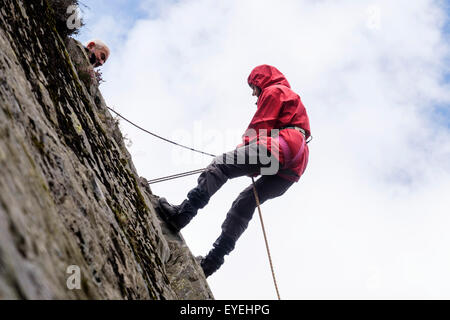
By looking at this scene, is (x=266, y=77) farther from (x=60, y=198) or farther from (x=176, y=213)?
(x=60, y=198)

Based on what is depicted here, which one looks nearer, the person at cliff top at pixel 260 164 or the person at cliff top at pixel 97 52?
the person at cliff top at pixel 260 164

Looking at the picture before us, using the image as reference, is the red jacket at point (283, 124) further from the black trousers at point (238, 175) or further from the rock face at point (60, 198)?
the rock face at point (60, 198)

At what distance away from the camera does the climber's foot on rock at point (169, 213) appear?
6.72 meters

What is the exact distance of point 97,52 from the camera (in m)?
8.81

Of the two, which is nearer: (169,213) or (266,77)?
(169,213)

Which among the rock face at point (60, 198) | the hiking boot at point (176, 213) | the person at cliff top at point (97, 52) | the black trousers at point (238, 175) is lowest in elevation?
the rock face at point (60, 198)

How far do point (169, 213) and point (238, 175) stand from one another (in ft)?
3.69

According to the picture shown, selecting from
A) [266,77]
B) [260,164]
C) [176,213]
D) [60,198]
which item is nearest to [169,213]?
[176,213]

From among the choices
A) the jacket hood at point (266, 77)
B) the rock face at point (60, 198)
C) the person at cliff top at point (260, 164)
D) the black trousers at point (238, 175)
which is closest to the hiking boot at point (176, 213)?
the person at cliff top at point (260, 164)

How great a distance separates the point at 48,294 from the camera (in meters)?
2.12

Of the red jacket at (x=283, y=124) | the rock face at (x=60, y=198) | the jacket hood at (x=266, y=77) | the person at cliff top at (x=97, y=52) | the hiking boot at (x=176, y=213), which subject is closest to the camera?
the rock face at (x=60, y=198)

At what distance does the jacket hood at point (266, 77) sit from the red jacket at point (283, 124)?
0.17m
